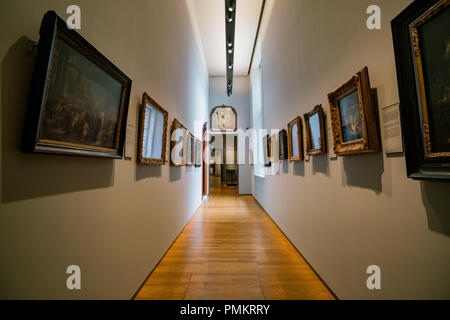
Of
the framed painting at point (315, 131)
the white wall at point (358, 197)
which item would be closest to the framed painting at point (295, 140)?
the white wall at point (358, 197)

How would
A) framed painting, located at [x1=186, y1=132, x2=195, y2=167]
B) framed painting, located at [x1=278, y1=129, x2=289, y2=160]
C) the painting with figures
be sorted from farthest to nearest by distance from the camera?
framed painting, located at [x1=186, y1=132, x2=195, y2=167], framed painting, located at [x1=278, y1=129, x2=289, y2=160], the painting with figures

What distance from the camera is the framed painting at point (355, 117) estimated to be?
1388mm

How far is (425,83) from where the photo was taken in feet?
3.20

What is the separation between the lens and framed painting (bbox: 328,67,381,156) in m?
1.39

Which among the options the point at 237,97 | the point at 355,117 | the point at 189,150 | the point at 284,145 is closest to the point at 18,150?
the point at 355,117

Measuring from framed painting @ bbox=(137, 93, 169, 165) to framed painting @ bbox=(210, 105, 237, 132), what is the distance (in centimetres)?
670

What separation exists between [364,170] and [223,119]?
327 inches

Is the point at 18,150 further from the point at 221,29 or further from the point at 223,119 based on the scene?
the point at 223,119

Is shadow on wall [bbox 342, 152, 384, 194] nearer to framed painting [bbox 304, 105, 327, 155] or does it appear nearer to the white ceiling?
framed painting [bbox 304, 105, 327, 155]

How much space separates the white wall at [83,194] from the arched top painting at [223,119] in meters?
6.57

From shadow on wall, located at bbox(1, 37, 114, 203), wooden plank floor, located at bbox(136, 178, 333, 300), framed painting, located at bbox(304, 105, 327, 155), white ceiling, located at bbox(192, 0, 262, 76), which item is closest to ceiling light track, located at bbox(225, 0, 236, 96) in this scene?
white ceiling, located at bbox(192, 0, 262, 76)

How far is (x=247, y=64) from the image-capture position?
8.82 metres

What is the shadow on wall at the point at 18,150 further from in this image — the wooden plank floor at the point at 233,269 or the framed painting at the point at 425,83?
the framed painting at the point at 425,83
